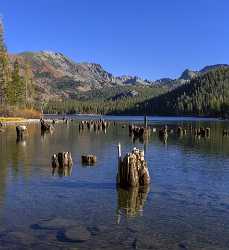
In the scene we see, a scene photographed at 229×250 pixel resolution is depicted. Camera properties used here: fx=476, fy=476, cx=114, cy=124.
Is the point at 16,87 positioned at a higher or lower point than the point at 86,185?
higher

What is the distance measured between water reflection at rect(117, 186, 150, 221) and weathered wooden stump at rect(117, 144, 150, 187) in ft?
1.88

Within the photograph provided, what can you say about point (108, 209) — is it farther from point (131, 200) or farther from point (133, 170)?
point (133, 170)

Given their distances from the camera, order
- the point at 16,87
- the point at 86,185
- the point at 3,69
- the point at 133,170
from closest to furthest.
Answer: the point at 133,170 < the point at 86,185 < the point at 3,69 < the point at 16,87

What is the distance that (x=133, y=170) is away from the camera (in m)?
30.0

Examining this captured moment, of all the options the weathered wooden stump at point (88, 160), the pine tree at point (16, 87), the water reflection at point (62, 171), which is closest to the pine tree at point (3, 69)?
the pine tree at point (16, 87)

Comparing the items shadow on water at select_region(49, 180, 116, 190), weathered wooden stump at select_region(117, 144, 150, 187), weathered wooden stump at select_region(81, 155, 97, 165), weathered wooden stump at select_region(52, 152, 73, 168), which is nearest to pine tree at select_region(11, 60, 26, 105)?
weathered wooden stump at select_region(81, 155, 97, 165)

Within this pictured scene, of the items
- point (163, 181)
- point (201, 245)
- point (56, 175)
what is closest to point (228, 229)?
point (201, 245)

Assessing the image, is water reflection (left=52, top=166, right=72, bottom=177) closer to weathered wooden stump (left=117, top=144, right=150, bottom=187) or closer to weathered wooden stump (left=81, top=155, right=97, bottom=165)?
weathered wooden stump (left=81, top=155, right=97, bottom=165)

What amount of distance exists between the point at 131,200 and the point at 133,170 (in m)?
3.85

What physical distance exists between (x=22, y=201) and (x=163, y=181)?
40.1 feet

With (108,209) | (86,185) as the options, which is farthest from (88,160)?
(108,209)

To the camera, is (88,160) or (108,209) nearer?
(108,209)

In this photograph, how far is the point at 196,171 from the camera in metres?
41.0

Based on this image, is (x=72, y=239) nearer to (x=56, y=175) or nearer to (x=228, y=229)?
(x=228, y=229)
